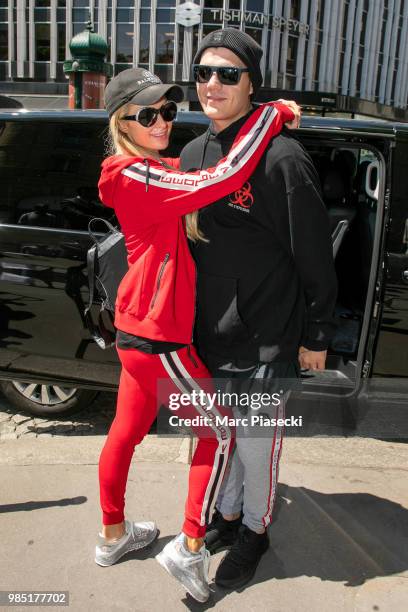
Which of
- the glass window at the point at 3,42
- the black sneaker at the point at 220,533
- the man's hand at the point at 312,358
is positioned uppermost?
the glass window at the point at 3,42

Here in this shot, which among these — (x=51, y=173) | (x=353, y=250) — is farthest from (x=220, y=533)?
(x=353, y=250)

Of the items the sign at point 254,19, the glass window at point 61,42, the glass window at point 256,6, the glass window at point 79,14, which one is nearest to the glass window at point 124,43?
the glass window at point 79,14

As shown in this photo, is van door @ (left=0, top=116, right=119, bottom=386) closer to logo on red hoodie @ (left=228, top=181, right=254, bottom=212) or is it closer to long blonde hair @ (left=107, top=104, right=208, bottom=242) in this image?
long blonde hair @ (left=107, top=104, right=208, bottom=242)

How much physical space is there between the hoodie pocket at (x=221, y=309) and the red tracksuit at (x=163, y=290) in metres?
0.07

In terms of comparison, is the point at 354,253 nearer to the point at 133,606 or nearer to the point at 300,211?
the point at 300,211

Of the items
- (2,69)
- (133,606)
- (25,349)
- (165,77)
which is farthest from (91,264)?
(2,69)

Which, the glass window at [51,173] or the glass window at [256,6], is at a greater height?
the glass window at [256,6]

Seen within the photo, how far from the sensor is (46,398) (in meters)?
3.26

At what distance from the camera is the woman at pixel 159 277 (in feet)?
5.68

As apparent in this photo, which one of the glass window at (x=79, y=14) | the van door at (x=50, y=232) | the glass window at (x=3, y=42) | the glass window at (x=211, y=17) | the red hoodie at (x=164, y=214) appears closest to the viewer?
the red hoodie at (x=164, y=214)

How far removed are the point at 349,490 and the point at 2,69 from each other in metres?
37.7

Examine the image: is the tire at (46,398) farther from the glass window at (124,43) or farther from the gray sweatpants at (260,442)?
the glass window at (124,43)

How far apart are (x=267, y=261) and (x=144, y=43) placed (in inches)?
1400

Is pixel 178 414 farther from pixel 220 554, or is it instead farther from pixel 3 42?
pixel 3 42
